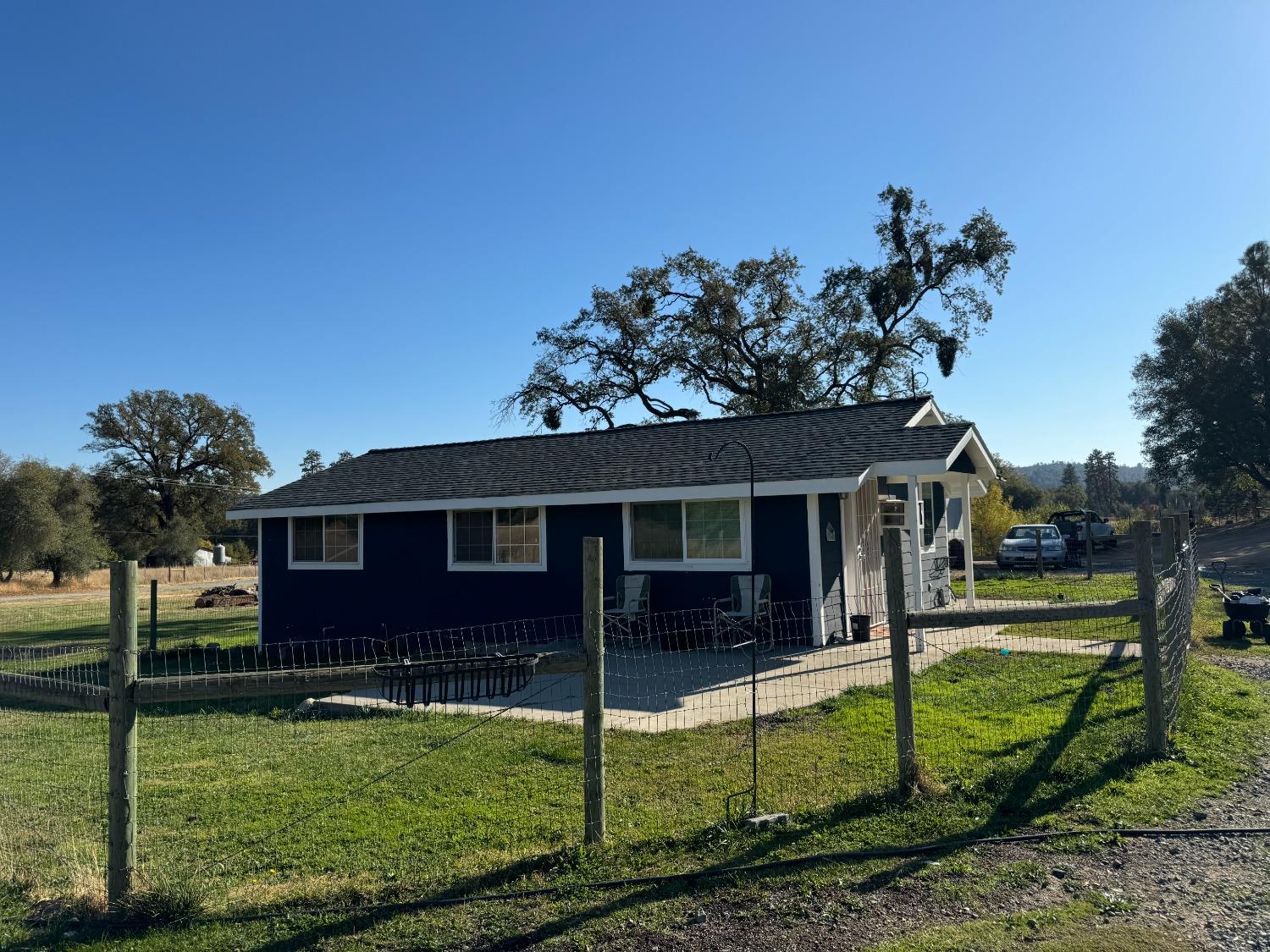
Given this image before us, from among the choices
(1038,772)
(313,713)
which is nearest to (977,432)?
(1038,772)

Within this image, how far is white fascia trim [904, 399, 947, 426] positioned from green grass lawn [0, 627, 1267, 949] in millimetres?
5812

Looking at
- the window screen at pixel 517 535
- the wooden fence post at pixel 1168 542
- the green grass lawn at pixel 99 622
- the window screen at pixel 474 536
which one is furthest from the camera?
the green grass lawn at pixel 99 622

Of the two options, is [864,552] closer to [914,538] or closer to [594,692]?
[914,538]

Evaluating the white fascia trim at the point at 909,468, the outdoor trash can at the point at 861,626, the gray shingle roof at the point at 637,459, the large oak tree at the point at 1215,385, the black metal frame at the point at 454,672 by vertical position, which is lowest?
the outdoor trash can at the point at 861,626

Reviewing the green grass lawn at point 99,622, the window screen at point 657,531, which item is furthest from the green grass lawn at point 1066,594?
the green grass lawn at point 99,622

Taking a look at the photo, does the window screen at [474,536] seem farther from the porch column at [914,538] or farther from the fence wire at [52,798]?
the porch column at [914,538]

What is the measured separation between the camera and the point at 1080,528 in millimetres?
31391

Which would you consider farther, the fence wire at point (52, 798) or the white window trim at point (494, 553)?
the white window trim at point (494, 553)

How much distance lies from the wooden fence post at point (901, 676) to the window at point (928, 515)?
35.7ft

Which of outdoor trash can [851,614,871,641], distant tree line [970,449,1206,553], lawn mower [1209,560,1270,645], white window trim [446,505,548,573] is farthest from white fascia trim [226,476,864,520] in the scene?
distant tree line [970,449,1206,553]

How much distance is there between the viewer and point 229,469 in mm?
60375

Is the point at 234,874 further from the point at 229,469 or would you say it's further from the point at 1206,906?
the point at 229,469

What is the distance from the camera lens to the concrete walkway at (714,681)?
812 cm

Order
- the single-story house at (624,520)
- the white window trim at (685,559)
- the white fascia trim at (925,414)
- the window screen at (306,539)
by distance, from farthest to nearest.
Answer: the window screen at (306,539) < the white fascia trim at (925,414) < the white window trim at (685,559) < the single-story house at (624,520)
